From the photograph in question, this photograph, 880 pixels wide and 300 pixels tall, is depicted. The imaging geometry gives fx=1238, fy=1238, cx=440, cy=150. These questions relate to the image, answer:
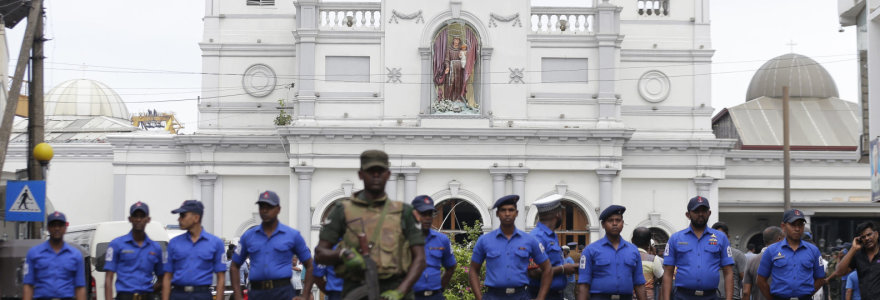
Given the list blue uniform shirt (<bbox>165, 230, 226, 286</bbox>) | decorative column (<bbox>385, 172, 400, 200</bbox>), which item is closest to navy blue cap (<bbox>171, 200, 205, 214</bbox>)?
blue uniform shirt (<bbox>165, 230, 226, 286</bbox>)

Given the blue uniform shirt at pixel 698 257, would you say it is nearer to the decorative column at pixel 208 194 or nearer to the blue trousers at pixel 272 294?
the blue trousers at pixel 272 294

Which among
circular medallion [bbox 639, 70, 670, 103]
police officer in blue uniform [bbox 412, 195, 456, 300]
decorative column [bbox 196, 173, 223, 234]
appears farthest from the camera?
circular medallion [bbox 639, 70, 670, 103]

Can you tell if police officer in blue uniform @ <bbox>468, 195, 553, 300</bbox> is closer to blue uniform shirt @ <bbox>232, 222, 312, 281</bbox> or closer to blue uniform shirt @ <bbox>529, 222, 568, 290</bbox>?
blue uniform shirt @ <bbox>529, 222, 568, 290</bbox>

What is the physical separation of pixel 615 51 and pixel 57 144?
24104mm

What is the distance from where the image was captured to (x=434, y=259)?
1398 centimetres

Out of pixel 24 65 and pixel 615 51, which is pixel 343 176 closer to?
pixel 615 51

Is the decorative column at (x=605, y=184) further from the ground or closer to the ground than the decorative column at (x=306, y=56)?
closer to the ground

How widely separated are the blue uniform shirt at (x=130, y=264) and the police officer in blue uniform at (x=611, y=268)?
482 cm

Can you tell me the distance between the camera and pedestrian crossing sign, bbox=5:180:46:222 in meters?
19.8

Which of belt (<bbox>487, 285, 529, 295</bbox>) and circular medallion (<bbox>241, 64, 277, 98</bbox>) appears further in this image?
circular medallion (<bbox>241, 64, 277, 98</bbox>)

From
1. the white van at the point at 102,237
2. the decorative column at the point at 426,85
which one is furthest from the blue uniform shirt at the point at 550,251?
the decorative column at the point at 426,85

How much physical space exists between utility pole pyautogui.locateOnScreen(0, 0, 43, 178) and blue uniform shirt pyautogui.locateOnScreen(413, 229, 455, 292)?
958 cm

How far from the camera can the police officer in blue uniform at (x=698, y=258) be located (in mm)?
13914

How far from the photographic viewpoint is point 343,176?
139ft
